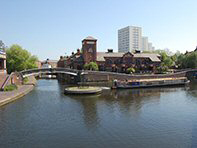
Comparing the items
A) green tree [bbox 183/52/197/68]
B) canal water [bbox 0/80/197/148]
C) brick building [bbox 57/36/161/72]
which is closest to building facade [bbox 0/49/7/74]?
canal water [bbox 0/80/197/148]

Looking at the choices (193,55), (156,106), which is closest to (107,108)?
(156,106)

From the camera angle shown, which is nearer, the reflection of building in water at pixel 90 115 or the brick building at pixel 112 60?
the reflection of building in water at pixel 90 115

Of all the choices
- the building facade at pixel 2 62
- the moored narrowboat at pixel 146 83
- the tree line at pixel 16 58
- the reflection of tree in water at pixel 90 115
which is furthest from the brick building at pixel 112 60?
the reflection of tree in water at pixel 90 115

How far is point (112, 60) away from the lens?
83.9 meters

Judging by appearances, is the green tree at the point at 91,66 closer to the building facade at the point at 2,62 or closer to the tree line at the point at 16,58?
the tree line at the point at 16,58

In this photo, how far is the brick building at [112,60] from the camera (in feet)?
263

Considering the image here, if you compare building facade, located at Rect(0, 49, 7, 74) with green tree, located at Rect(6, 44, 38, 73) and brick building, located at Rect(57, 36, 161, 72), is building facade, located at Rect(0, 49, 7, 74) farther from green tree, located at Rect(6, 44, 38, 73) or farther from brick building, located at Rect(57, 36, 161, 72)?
brick building, located at Rect(57, 36, 161, 72)

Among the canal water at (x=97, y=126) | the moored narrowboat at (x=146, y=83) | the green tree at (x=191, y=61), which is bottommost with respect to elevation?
the canal water at (x=97, y=126)

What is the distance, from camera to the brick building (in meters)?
80.3

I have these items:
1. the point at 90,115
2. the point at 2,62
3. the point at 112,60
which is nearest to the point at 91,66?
the point at 112,60

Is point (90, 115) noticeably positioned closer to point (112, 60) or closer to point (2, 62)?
point (2, 62)

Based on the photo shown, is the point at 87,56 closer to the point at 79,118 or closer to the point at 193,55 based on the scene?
the point at 193,55

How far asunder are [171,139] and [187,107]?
15.6m

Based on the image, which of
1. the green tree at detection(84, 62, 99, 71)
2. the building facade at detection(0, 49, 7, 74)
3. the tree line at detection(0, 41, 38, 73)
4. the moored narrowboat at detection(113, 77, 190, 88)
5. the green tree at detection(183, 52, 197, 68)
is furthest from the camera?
the green tree at detection(183, 52, 197, 68)
